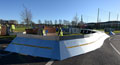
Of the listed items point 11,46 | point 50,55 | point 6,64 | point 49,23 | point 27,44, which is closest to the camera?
point 6,64

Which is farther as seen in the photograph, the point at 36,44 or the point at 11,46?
the point at 11,46

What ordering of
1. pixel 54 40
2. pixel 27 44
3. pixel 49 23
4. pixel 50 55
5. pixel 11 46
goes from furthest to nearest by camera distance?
1. pixel 49 23
2. pixel 11 46
3. pixel 27 44
4. pixel 54 40
5. pixel 50 55

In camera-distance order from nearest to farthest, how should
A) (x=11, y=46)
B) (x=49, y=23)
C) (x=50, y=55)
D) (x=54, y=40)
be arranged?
(x=50, y=55) → (x=54, y=40) → (x=11, y=46) → (x=49, y=23)

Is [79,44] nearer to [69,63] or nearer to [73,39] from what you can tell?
[73,39]

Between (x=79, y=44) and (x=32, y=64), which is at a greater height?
(x=79, y=44)

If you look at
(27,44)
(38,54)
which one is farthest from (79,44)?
(27,44)

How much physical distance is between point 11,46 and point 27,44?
1.57 metres

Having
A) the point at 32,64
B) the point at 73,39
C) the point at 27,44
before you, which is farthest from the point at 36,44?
the point at 73,39

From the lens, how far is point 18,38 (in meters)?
8.04

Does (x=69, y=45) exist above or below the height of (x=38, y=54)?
above

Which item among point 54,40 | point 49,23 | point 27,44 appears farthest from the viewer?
point 49,23

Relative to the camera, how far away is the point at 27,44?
714 centimetres

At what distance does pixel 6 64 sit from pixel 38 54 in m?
1.81

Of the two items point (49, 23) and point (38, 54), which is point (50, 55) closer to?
point (38, 54)
